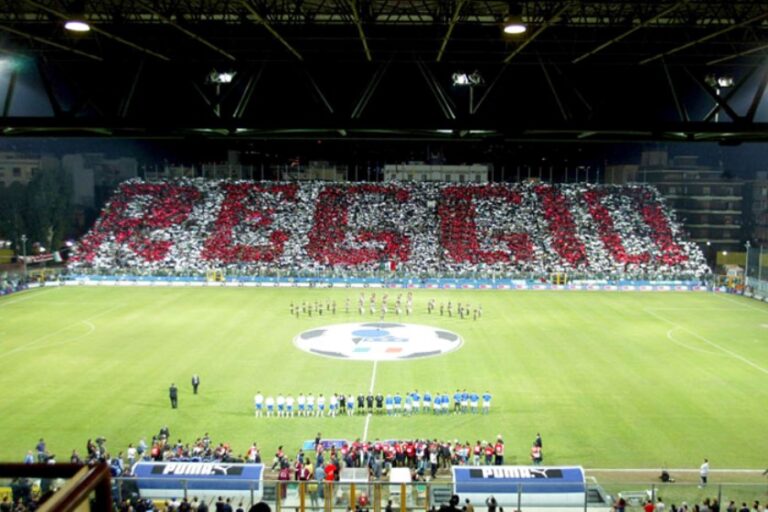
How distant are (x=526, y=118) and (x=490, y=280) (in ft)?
166

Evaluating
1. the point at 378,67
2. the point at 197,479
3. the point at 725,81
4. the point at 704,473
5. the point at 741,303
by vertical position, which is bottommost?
the point at 704,473

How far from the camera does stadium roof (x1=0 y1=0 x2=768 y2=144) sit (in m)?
12.8

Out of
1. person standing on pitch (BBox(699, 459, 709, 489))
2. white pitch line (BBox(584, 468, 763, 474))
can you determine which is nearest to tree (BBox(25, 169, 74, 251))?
white pitch line (BBox(584, 468, 763, 474))

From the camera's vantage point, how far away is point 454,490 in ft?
58.0

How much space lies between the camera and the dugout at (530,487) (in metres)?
17.1

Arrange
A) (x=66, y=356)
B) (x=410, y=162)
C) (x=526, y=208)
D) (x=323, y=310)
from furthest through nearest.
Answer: (x=410, y=162), (x=526, y=208), (x=323, y=310), (x=66, y=356)

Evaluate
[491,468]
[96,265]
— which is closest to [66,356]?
[491,468]

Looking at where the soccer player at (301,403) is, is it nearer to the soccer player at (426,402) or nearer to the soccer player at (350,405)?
the soccer player at (350,405)

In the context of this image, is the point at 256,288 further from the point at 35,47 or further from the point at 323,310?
the point at 35,47

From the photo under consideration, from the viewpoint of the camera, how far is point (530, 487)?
17406 mm

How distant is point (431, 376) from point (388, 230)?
138 ft

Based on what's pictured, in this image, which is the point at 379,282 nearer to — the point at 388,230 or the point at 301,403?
the point at 388,230

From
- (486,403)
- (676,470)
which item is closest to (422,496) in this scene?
(486,403)

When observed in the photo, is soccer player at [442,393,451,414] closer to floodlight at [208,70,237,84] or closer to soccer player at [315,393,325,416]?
soccer player at [315,393,325,416]
